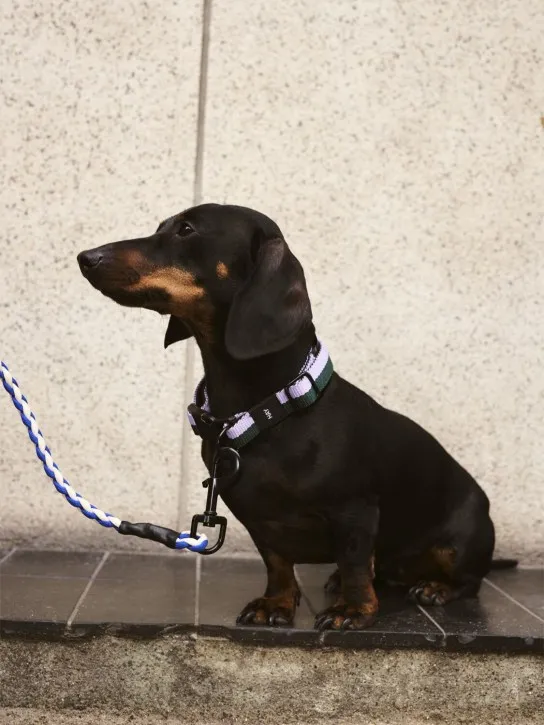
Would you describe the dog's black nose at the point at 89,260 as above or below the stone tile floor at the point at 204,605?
above

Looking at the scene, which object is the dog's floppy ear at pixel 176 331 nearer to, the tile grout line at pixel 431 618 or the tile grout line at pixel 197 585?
the tile grout line at pixel 197 585

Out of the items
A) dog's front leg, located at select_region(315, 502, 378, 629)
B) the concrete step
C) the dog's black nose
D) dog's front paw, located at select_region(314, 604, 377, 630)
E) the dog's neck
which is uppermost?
the dog's black nose

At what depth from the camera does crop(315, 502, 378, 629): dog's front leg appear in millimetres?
2256

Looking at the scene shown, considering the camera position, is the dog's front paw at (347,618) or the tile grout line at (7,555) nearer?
the dog's front paw at (347,618)

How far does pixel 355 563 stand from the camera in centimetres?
226

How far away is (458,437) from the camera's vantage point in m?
3.37

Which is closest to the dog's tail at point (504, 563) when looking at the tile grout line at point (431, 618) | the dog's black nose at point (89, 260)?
the tile grout line at point (431, 618)

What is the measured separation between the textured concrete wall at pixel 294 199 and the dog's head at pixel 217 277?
1.16 m

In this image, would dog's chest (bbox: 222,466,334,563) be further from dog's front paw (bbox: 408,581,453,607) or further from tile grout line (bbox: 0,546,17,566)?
tile grout line (bbox: 0,546,17,566)

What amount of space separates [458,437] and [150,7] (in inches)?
85.1

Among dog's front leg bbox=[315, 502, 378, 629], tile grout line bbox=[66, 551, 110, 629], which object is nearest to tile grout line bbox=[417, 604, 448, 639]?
dog's front leg bbox=[315, 502, 378, 629]

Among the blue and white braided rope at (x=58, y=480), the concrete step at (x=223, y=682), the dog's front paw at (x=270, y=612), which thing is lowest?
the concrete step at (x=223, y=682)

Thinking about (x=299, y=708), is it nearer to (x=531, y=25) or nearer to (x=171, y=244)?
(x=171, y=244)

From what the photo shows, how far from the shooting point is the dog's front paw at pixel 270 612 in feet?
7.63
